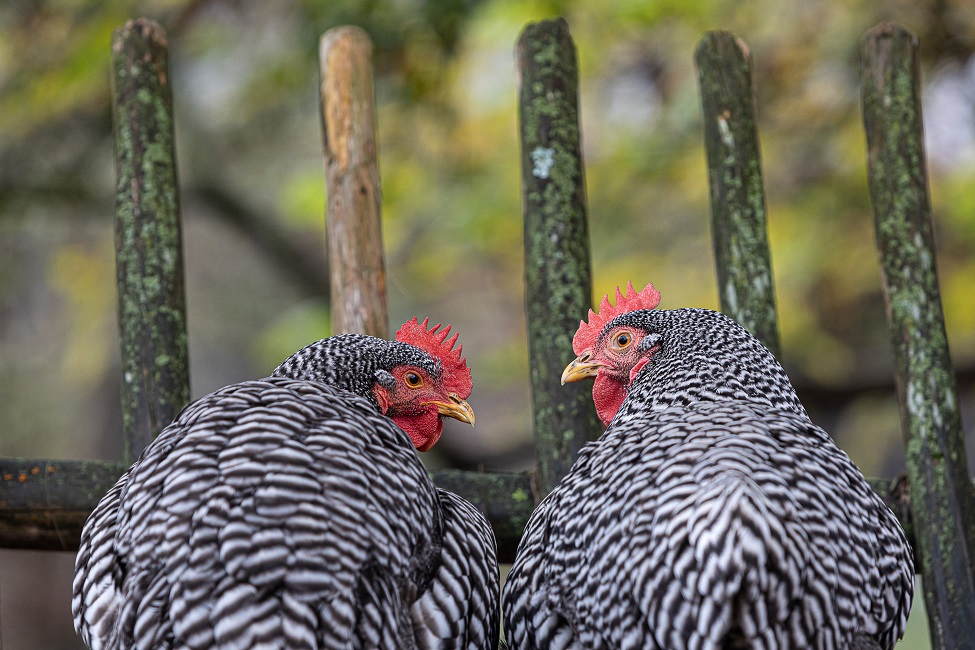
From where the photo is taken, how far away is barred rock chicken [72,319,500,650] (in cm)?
182

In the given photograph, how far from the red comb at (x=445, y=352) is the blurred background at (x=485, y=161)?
2.14 m

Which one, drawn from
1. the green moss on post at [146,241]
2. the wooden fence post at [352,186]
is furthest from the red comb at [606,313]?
the green moss on post at [146,241]

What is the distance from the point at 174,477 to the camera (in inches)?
77.9

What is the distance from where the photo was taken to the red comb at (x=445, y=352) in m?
2.84

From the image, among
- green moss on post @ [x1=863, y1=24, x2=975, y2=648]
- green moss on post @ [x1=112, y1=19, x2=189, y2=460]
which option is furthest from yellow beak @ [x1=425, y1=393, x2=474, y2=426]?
green moss on post @ [x1=863, y1=24, x2=975, y2=648]

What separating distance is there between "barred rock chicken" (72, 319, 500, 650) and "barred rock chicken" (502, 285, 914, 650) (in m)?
0.22

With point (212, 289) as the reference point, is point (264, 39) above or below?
above

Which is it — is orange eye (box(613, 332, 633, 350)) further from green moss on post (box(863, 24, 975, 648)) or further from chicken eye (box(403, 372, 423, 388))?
green moss on post (box(863, 24, 975, 648))

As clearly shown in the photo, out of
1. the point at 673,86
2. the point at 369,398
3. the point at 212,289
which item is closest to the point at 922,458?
the point at 369,398

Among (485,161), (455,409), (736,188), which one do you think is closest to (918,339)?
(736,188)

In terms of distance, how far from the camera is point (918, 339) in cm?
299

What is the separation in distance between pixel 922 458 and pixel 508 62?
12.0 ft

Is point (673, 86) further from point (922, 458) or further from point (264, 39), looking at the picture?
point (922, 458)

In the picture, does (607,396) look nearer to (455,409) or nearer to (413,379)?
(455,409)
